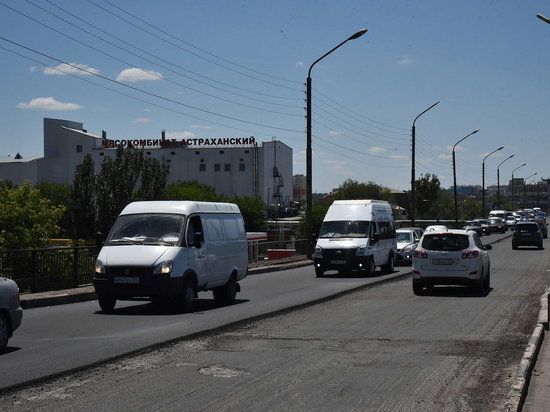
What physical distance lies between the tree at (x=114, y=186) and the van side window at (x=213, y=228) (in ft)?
145

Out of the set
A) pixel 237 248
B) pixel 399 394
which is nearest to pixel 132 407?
pixel 399 394

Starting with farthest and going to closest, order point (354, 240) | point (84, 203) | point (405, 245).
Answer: point (84, 203), point (405, 245), point (354, 240)

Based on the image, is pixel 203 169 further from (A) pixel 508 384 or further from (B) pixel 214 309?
(A) pixel 508 384

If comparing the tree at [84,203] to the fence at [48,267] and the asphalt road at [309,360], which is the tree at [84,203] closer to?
the fence at [48,267]

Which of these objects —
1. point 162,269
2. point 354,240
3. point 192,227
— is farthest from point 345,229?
point 162,269

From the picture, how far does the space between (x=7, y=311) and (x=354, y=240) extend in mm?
17854

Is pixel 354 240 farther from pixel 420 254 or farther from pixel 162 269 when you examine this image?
pixel 162 269

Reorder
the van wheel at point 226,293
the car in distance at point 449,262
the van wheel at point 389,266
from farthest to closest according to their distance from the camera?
1. the van wheel at point 389,266
2. the car in distance at point 449,262
3. the van wheel at point 226,293

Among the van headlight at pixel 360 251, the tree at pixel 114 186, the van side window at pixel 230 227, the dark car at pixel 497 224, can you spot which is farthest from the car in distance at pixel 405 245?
the dark car at pixel 497 224

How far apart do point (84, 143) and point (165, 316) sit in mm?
111900

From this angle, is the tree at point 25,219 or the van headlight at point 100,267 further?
the tree at point 25,219

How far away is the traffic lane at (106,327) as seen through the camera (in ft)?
32.0

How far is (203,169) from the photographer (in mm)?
124188

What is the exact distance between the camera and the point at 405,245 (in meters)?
34.9
